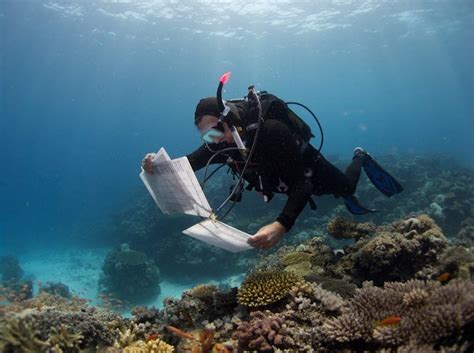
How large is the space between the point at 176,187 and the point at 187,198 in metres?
0.26

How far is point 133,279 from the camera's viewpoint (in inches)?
680

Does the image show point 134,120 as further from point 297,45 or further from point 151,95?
point 297,45

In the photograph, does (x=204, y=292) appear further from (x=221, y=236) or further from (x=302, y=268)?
(x=302, y=268)

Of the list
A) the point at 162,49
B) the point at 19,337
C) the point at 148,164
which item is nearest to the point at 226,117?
the point at 148,164

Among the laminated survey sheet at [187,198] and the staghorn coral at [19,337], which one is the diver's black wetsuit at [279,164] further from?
the staghorn coral at [19,337]

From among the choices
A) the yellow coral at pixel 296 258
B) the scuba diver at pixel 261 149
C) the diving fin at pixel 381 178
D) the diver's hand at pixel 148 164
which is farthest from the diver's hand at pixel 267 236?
the diving fin at pixel 381 178

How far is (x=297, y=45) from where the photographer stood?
47188 mm

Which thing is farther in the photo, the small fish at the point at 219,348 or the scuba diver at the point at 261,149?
the scuba diver at the point at 261,149

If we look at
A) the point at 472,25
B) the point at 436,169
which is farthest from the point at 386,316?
the point at 472,25

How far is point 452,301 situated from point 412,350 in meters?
0.81

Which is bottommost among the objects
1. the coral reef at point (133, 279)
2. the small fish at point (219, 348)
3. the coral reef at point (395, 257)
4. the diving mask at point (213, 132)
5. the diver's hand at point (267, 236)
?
the small fish at point (219, 348)

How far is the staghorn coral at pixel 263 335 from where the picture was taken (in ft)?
11.4

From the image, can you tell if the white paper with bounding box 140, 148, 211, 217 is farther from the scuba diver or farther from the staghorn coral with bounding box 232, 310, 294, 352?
the staghorn coral with bounding box 232, 310, 294, 352

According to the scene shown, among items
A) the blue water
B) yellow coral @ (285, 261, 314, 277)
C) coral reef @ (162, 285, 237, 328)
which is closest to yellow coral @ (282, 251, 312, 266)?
yellow coral @ (285, 261, 314, 277)
